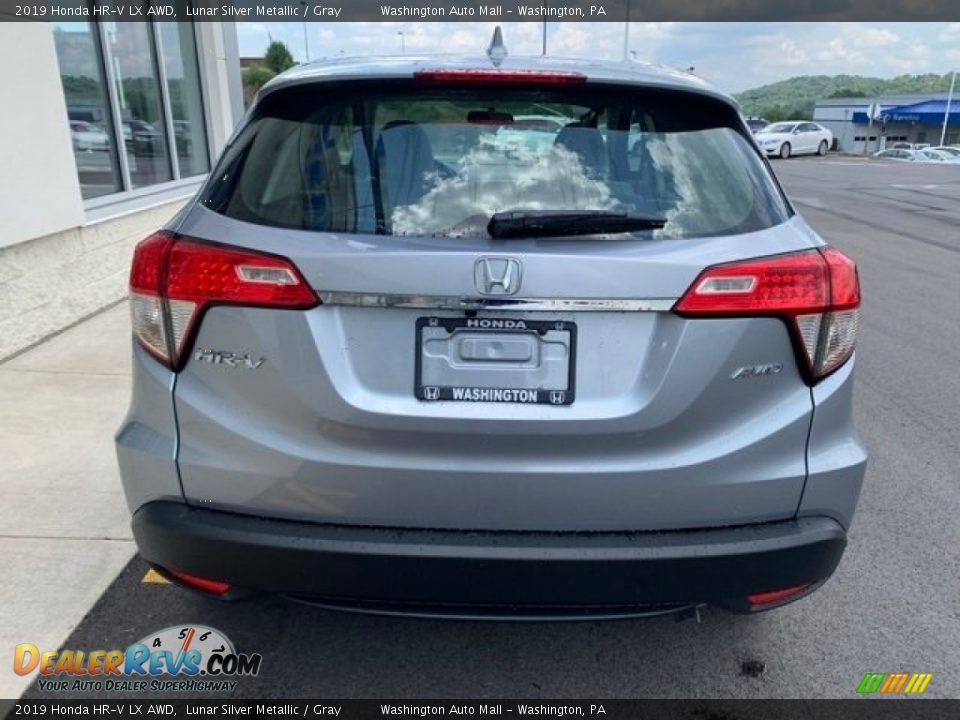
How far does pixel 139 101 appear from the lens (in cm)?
783

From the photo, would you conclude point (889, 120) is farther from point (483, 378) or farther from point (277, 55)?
point (483, 378)

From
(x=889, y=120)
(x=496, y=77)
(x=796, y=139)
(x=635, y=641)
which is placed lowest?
(x=889, y=120)

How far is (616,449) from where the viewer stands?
1.85 m

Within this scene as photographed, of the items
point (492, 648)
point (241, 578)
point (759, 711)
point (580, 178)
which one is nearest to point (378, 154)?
point (580, 178)

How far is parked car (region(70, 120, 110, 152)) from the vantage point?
21.2 feet

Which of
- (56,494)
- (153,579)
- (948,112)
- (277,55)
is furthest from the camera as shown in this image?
(948,112)

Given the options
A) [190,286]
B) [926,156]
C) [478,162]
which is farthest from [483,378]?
[926,156]

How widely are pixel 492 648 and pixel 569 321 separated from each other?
127 centimetres

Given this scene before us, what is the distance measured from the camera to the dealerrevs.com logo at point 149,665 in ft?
7.64

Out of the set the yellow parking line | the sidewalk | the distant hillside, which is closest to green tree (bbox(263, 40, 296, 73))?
the sidewalk

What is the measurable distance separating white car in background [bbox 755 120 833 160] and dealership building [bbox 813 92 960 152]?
1075 inches

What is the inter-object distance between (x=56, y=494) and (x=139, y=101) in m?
5.76

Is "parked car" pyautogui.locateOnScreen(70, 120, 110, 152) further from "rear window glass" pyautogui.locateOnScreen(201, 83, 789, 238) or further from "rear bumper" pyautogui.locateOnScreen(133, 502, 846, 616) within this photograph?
"rear bumper" pyautogui.locateOnScreen(133, 502, 846, 616)

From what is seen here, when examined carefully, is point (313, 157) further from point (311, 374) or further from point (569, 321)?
point (569, 321)
